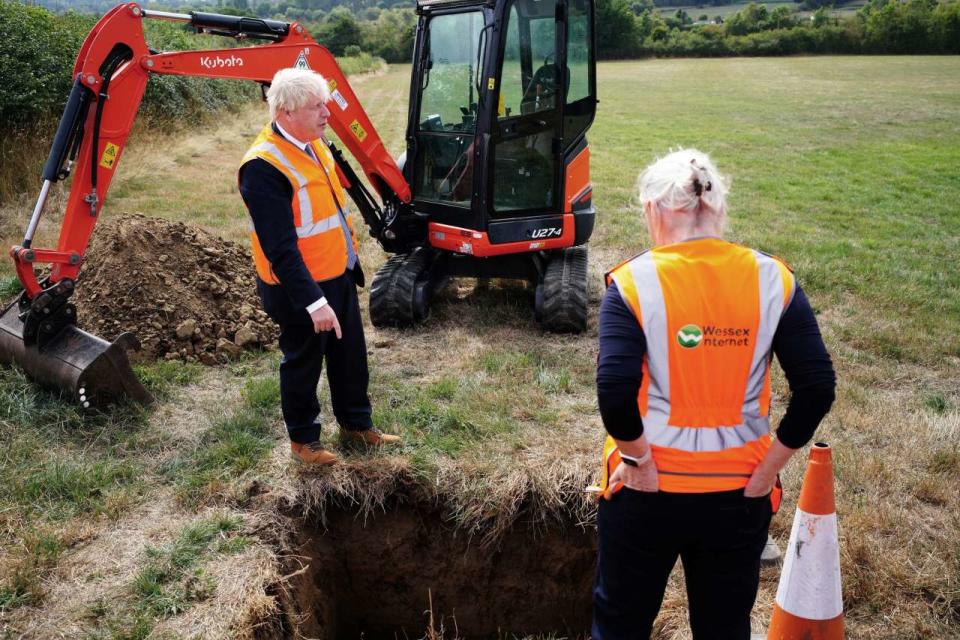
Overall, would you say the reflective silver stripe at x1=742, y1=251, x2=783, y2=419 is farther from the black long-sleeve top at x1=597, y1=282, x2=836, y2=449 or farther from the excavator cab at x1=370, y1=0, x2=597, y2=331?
the excavator cab at x1=370, y1=0, x2=597, y2=331

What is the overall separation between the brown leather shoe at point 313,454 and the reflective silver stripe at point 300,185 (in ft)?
3.99

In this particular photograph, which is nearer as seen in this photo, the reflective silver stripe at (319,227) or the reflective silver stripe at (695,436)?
the reflective silver stripe at (695,436)

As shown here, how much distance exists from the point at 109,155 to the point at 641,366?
4114 millimetres

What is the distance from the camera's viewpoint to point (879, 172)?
535 inches

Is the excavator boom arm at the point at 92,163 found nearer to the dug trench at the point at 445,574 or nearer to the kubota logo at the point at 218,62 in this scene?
the kubota logo at the point at 218,62

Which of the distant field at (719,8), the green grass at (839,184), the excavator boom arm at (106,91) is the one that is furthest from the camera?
the distant field at (719,8)

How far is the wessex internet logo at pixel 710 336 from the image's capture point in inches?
79.5

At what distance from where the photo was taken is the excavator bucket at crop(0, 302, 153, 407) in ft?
15.8

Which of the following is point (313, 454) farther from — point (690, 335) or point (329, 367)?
point (690, 335)

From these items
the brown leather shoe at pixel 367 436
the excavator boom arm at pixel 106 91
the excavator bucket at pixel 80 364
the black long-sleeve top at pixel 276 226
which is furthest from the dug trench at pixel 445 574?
the excavator boom arm at pixel 106 91

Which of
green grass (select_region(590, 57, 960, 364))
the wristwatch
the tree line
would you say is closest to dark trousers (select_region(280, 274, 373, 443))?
the wristwatch

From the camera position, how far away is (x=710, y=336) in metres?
2.02

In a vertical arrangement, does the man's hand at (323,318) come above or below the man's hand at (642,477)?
above

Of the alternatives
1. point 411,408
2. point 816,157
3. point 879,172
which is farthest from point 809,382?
point 816,157
